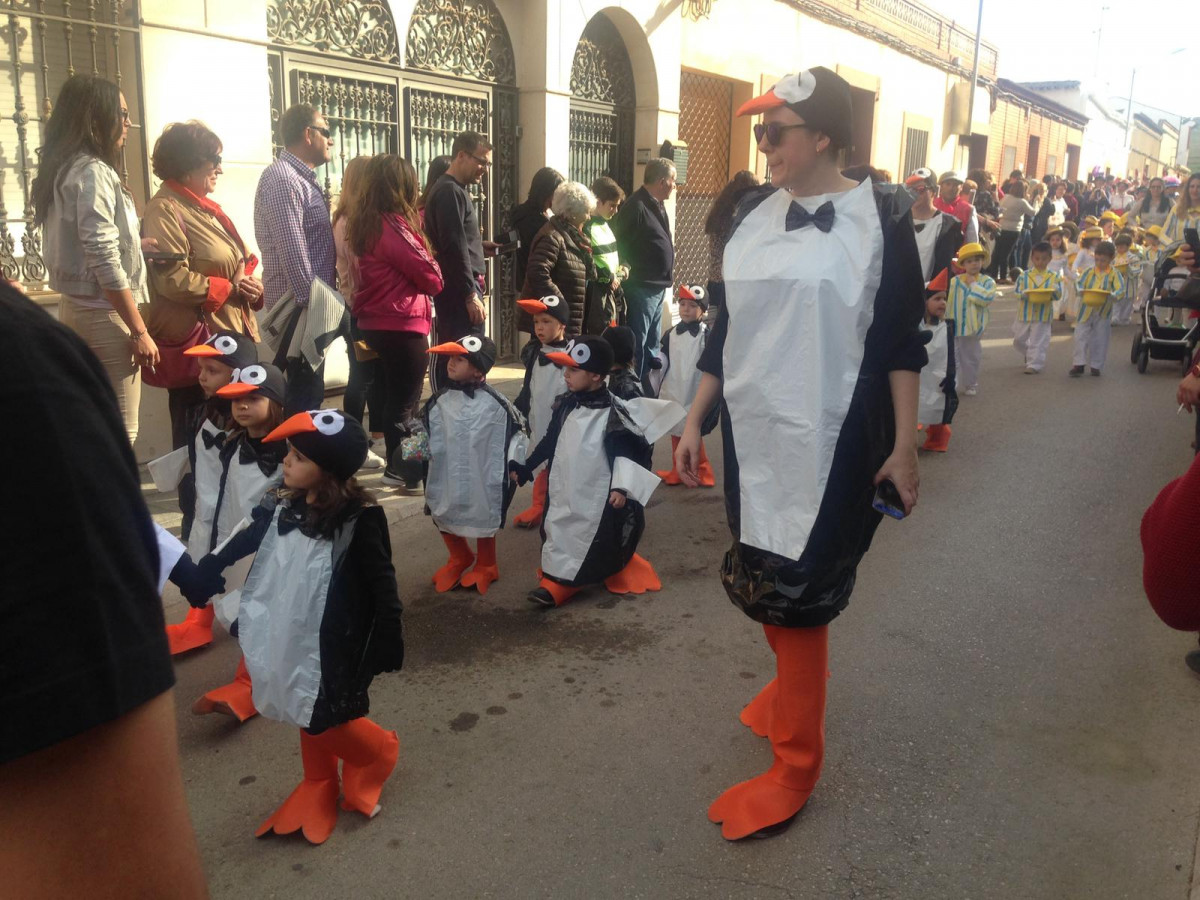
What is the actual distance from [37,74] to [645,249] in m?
4.11

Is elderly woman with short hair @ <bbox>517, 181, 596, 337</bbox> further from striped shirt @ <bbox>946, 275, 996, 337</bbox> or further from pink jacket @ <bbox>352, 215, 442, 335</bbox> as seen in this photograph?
striped shirt @ <bbox>946, 275, 996, 337</bbox>

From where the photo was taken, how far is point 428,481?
15.2ft

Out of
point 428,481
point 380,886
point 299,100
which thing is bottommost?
point 380,886

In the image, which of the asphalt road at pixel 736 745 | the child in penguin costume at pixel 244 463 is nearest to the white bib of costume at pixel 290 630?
the asphalt road at pixel 736 745

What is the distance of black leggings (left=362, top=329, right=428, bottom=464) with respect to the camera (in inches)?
233

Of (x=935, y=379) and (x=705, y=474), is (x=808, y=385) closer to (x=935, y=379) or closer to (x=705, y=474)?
(x=705, y=474)

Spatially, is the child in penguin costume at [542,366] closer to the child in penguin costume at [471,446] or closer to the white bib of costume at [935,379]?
the child in penguin costume at [471,446]

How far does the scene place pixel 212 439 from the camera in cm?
378

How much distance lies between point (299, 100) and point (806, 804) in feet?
20.9

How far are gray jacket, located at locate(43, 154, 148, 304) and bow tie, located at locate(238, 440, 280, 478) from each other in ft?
4.45

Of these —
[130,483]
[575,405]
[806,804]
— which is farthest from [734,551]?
[130,483]

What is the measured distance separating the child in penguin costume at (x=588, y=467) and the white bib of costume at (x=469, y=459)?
0.43 feet

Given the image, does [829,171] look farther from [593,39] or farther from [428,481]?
[593,39]

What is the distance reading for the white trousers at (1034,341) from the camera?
1059 cm
